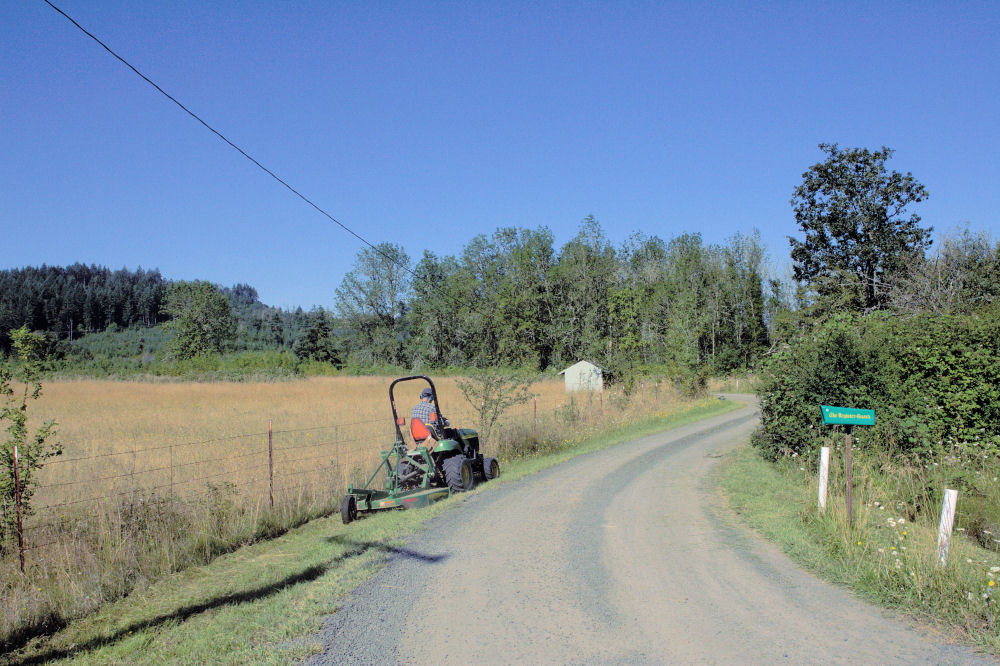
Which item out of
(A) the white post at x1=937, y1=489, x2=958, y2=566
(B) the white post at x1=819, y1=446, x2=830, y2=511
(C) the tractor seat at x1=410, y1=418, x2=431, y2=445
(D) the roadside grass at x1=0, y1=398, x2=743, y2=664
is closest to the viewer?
(D) the roadside grass at x1=0, y1=398, x2=743, y2=664

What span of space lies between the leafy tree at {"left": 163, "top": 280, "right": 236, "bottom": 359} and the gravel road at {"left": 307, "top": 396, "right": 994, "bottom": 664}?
7822 centimetres

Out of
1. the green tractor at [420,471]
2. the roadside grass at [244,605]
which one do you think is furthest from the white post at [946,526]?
the green tractor at [420,471]

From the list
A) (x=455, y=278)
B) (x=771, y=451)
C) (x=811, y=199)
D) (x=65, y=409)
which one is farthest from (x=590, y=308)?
(x=771, y=451)

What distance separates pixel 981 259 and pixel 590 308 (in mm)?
43614

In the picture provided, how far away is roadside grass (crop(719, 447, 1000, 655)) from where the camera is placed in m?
5.21

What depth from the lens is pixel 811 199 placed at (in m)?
43.5

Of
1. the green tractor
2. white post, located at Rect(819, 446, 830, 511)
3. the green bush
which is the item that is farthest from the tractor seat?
the green bush

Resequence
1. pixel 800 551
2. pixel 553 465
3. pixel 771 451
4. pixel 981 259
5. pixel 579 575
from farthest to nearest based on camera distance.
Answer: pixel 981 259 → pixel 553 465 → pixel 771 451 → pixel 800 551 → pixel 579 575

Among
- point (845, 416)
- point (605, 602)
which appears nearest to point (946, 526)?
point (845, 416)

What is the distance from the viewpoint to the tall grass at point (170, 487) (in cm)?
670

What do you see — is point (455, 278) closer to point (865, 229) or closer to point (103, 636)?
point (865, 229)

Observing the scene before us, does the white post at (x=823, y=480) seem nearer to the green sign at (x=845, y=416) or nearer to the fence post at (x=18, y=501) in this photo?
the green sign at (x=845, y=416)

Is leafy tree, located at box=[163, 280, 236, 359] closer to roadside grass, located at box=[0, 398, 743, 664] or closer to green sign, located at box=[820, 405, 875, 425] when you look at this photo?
roadside grass, located at box=[0, 398, 743, 664]

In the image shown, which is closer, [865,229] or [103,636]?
[103,636]
